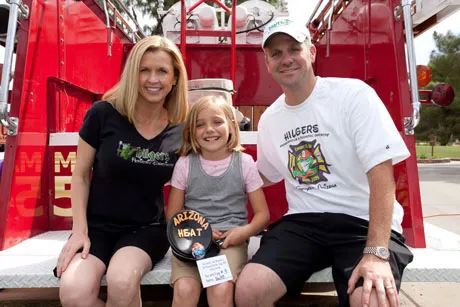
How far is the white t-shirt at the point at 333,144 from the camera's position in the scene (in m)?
1.63

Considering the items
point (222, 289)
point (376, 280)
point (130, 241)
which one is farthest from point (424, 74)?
point (130, 241)

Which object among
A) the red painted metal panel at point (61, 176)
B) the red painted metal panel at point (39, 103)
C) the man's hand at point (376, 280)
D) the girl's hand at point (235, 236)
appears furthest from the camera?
the red painted metal panel at point (61, 176)

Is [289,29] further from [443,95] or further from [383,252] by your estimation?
[443,95]

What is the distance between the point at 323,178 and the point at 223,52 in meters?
2.25

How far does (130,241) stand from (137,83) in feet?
→ 2.13

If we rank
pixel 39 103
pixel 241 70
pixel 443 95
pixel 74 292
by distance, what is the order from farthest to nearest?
pixel 241 70
pixel 443 95
pixel 39 103
pixel 74 292

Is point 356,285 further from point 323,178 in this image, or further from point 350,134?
point 350,134

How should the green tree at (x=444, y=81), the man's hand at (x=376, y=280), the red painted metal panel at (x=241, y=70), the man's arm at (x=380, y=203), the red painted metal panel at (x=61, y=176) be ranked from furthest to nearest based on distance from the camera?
the green tree at (x=444, y=81) < the red painted metal panel at (x=241, y=70) < the red painted metal panel at (x=61, y=176) < the man's arm at (x=380, y=203) < the man's hand at (x=376, y=280)

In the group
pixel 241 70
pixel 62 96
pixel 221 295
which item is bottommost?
pixel 221 295

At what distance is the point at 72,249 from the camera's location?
1.63 metres

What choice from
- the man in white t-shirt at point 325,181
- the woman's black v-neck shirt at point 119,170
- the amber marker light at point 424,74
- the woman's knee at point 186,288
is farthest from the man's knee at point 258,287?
the amber marker light at point 424,74

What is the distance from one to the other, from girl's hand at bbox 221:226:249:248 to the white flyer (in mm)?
94

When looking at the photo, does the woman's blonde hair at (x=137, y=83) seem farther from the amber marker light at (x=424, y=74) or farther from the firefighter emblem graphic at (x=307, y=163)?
the amber marker light at (x=424, y=74)

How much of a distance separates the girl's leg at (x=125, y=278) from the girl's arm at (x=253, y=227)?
0.35 meters
